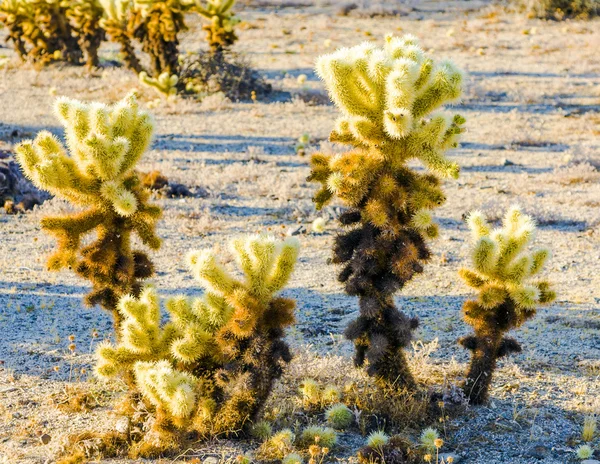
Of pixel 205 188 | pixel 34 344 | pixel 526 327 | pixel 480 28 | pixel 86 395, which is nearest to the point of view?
pixel 86 395

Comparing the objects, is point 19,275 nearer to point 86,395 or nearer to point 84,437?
point 86,395

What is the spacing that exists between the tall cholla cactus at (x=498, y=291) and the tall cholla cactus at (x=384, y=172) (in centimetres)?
38

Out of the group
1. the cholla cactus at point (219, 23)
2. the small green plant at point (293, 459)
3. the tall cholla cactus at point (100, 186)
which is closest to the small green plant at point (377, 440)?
the small green plant at point (293, 459)

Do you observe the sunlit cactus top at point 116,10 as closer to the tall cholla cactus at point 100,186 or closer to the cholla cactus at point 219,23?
the cholla cactus at point 219,23

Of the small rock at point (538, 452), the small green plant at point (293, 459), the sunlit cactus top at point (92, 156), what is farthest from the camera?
the sunlit cactus top at point (92, 156)

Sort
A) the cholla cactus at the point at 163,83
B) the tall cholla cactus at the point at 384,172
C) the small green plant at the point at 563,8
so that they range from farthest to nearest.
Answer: the small green plant at the point at 563,8 < the cholla cactus at the point at 163,83 < the tall cholla cactus at the point at 384,172

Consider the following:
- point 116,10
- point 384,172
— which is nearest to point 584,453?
point 384,172

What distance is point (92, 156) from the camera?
15.7 feet

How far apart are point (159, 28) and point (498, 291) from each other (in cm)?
1196

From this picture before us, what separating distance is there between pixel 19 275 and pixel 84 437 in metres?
3.58

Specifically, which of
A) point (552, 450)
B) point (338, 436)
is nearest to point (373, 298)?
point (338, 436)

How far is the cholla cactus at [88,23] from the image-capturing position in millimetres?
17156

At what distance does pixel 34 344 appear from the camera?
6051 millimetres

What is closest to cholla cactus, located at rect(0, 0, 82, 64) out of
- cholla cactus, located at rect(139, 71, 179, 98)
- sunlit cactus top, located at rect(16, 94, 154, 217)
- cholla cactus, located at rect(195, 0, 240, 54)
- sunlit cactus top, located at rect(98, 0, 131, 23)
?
sunlit cactus top, located at rect(98, 0, 131, 23)
